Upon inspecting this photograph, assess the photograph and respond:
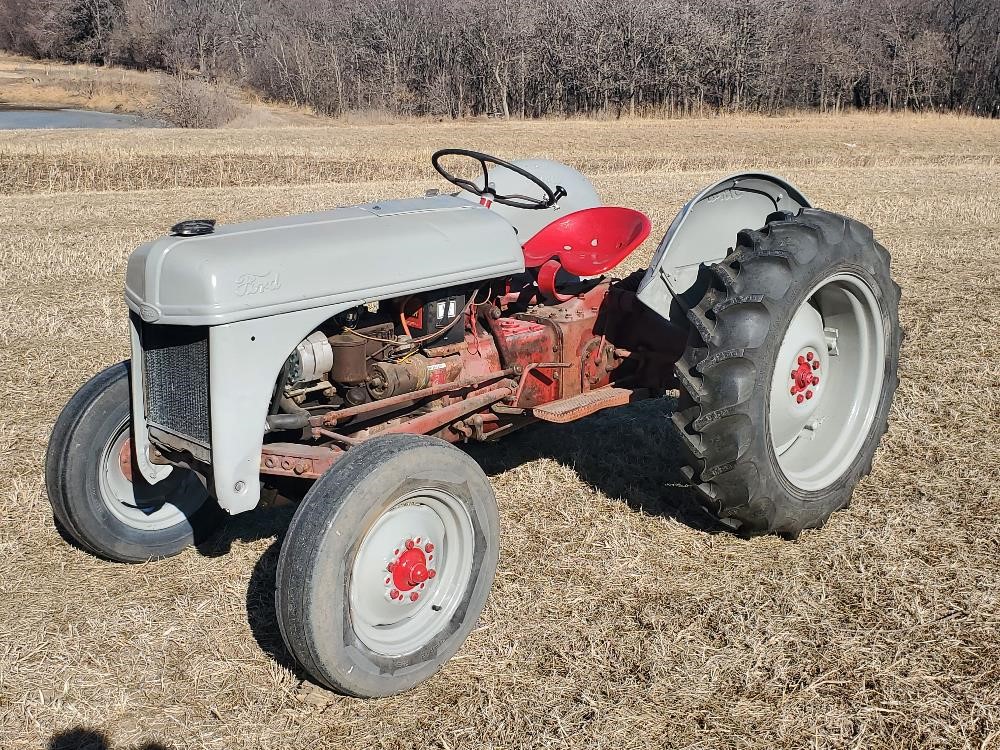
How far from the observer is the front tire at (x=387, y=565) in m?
2.58

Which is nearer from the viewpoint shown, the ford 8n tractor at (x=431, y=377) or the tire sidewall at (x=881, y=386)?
the ford 8n tractor at (x=431, y=377)

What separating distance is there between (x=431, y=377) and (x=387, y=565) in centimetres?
83

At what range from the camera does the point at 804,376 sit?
12.2 feet

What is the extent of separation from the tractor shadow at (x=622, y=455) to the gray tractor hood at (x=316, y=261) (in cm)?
131

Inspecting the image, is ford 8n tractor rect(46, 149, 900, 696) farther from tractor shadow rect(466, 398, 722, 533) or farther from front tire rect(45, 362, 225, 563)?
tractor shadow rect(466, 398, 722, 533)

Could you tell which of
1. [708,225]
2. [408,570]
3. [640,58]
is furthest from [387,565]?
[640,58]

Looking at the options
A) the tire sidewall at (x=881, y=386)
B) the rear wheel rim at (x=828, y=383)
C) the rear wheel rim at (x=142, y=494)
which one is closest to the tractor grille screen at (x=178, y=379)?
the rear wheel rim at (x=142, y=494)

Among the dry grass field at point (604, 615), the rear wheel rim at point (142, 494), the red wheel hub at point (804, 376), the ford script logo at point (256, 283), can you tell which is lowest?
the dry grass field at point (604, 615)

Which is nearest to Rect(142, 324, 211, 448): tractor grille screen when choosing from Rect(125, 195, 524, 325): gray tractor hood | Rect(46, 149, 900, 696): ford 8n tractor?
Rect(46, 149, 900, 696): ford 8n tractor

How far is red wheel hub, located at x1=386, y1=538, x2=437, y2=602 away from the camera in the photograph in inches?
111

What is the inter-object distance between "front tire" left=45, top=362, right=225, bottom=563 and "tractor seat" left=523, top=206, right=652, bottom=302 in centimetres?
169

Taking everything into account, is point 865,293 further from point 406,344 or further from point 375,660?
point 375,660

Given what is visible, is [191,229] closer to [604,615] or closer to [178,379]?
[178,379]

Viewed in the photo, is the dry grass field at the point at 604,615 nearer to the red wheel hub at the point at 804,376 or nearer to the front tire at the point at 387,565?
the front tire at the point at 387,565
